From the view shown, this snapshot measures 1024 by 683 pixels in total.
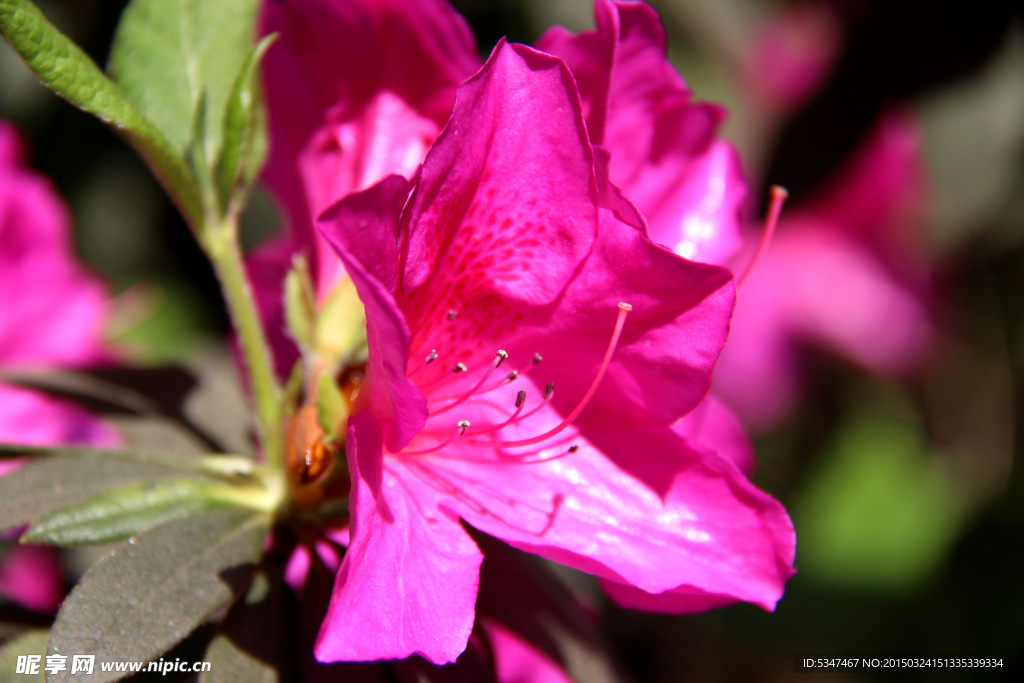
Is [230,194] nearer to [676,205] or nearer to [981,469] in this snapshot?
[676,205]

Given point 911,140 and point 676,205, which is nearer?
point 676,205

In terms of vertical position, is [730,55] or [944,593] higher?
[730,55]

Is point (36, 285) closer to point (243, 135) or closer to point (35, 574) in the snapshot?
point (35, 574)

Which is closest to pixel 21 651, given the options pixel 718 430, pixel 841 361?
pixel 718 430

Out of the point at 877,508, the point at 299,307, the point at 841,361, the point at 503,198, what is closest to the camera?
the point at 503,198

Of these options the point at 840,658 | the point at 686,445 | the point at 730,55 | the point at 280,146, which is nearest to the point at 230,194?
the point at 280,146

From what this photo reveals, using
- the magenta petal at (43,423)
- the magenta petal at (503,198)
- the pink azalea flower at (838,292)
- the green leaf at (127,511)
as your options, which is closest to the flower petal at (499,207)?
the magenta petal at (503,198)
